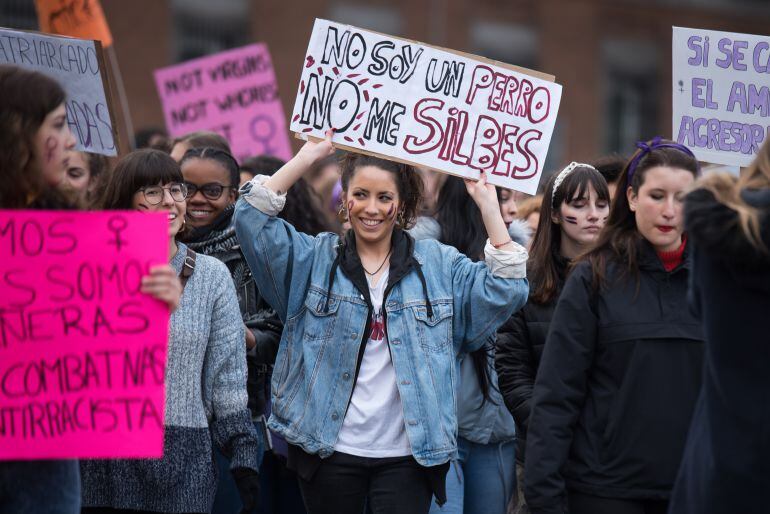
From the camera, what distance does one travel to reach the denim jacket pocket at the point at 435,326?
4270 mm

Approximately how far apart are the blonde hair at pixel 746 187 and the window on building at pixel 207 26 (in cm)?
1859

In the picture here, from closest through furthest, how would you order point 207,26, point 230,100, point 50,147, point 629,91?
point 50,147 < point 230,100 < point 207,26 < point 629,91

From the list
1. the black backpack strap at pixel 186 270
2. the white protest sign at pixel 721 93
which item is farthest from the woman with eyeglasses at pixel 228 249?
the white protest sign at pixel 721 93

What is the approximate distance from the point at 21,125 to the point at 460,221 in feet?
8.81

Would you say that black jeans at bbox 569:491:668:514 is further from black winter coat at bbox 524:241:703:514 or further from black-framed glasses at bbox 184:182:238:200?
black-framed glasses at bbox 184:182:238:200

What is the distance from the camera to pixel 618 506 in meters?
3.82

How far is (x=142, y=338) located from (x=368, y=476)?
125 centimetres

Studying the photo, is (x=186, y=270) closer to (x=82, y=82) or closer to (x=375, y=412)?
(x=375, y=412)

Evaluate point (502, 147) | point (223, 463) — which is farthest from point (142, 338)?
point (502, 147)

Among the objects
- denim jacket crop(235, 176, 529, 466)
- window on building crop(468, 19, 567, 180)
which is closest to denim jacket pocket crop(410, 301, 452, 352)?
denim jacket crop(235, 176, 529, 466)

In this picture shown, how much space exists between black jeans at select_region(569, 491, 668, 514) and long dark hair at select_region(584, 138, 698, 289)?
74 cm

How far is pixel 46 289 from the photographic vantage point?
3316mm

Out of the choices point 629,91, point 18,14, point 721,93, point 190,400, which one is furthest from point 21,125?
point 629,91

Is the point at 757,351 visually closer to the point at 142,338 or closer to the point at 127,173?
the point at 142,338
